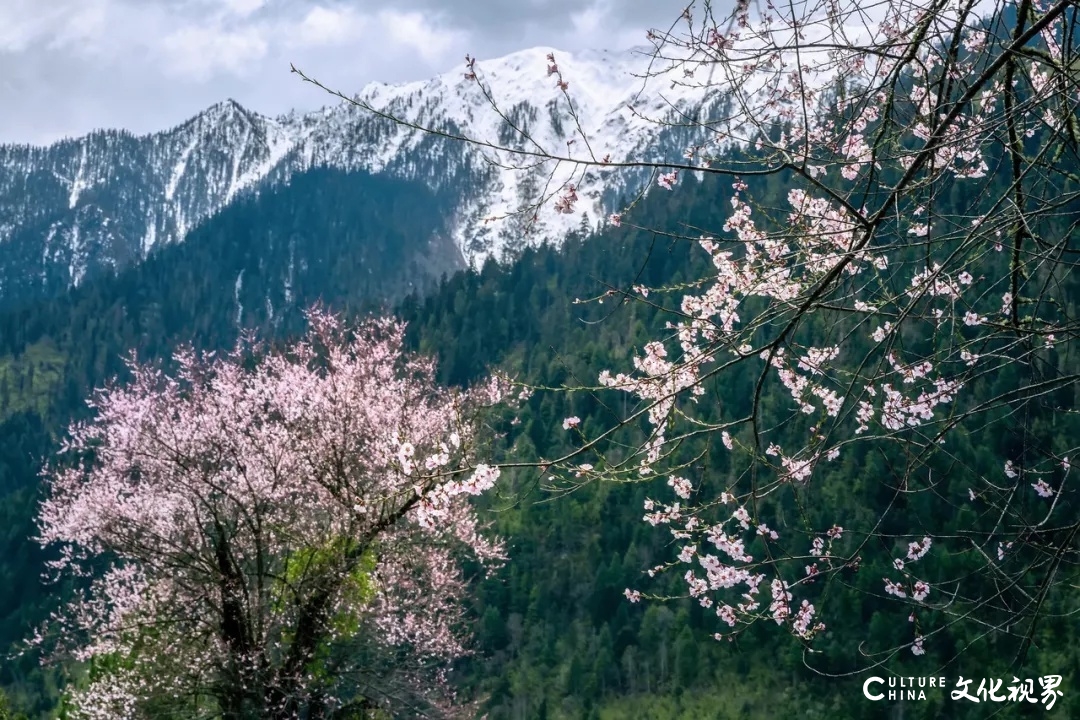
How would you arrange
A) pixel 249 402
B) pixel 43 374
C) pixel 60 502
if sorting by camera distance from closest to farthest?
1. pixel 249 402
2. pixel 60 502
3. pixel 43 374

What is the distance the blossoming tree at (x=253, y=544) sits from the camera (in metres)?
9.99

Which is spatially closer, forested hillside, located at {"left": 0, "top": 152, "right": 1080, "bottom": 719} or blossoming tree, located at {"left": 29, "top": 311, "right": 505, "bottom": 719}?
blossoming tree, located at {"left": 29, "top": 311, "right": 505, "bottom": 719}

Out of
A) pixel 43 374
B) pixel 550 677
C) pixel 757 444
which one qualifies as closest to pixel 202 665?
pixel 757 444

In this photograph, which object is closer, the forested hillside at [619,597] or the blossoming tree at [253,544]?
the blossoming tree at [253,544]

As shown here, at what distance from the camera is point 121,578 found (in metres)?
13.6

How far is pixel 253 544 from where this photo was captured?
35.4 feet

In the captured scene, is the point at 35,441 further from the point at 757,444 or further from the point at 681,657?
the point at 757,444

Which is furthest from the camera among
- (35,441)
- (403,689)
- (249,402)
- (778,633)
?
(35,441)

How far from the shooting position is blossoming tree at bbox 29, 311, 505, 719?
9.99 m

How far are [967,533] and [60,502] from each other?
12970 mm

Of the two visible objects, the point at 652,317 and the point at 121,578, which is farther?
the point at 652,317

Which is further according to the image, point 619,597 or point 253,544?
point 619,597

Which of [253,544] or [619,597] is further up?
[253,544]

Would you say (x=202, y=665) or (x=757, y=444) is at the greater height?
(x=757, y=444)
